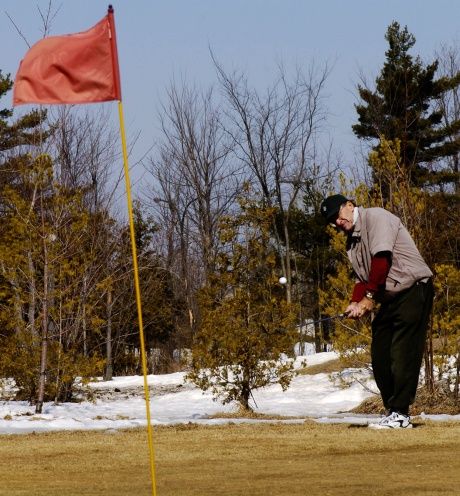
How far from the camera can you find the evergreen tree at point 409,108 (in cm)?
4403

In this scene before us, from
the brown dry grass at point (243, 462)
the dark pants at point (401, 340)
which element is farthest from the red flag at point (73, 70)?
the dark pants at point (401, 340)

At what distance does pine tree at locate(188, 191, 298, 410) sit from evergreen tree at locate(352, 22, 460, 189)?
1065 inches

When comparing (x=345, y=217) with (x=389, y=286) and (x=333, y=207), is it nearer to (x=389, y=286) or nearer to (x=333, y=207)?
(x=333, y=207)

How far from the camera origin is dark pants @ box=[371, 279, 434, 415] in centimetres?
872

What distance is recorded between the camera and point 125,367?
143 feet

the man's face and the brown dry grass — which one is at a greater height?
the man's face

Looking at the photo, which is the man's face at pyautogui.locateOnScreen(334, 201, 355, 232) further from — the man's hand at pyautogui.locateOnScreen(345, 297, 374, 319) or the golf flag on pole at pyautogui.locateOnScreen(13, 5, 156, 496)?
the golf flag on pole at pyautogui.locateOnScreen(13, 5, 156, 496)

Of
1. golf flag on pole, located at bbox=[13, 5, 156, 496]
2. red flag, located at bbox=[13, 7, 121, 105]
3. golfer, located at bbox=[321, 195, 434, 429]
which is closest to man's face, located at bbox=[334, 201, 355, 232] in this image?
golfer, located at bbox=[321, 195, 434, 429]

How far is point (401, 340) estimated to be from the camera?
28.9 feet

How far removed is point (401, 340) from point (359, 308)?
0.56m

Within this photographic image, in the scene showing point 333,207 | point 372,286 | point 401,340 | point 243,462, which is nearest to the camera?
point 243,462

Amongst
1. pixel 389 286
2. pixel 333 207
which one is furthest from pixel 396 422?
pixel 333 207

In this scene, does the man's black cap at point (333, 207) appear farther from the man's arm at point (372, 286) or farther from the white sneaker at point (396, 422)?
the white sneaker at point (396, 422)

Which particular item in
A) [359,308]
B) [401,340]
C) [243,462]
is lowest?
[243,462]
